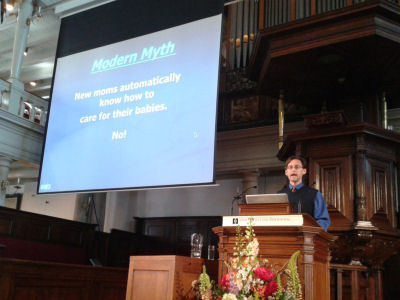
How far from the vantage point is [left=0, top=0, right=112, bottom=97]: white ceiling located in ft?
29.7

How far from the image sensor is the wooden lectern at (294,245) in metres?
2.68

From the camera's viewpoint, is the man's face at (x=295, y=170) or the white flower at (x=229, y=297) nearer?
the white flower at (x=229, y=297)

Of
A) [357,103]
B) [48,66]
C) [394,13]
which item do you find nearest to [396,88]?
[357,103]

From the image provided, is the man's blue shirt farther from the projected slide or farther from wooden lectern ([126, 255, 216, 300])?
the projected slide

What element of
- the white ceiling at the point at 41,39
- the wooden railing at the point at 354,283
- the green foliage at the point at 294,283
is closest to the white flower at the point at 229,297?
the green foliage at the point at 294,283

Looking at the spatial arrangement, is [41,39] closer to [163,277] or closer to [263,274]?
[163,277]

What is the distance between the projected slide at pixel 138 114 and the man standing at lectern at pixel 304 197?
1.84 m

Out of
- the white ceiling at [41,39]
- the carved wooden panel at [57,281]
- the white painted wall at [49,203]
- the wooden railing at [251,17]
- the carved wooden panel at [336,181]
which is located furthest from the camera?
the white painted wall at [49,203]

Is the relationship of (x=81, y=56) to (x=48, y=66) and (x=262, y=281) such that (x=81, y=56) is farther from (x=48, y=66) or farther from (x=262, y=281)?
(x=262, y=281)

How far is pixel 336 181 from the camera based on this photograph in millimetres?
5180

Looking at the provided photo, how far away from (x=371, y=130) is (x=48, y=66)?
9.19 m

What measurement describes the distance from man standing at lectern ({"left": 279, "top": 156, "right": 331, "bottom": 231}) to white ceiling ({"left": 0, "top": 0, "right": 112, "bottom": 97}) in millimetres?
6150

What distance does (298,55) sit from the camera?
18.7 ft

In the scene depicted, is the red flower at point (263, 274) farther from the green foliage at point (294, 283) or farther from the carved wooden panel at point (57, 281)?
the carved wooden panel at point (57, 281)
